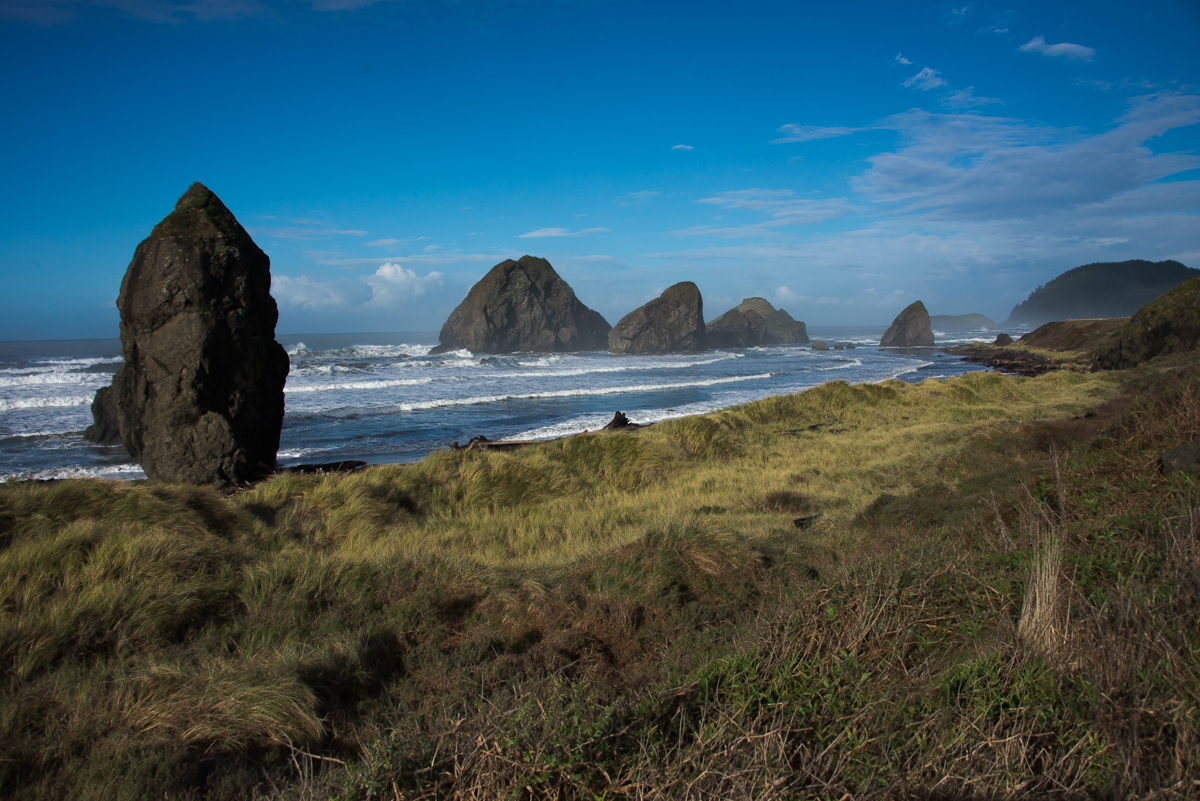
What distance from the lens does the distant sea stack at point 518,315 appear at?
9994 cm

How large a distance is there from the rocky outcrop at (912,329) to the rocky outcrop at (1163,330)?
7672cm

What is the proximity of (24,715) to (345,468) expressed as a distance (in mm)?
9461

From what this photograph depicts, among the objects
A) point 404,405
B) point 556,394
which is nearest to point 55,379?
point 404,405

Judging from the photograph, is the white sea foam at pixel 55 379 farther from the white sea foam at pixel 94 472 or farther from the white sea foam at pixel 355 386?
the white sea foam at pixel 94 472

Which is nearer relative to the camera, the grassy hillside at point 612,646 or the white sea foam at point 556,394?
the grassy hillside at point 612,646

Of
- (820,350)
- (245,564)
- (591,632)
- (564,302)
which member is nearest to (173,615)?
(245,564)

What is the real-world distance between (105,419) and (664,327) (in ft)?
279

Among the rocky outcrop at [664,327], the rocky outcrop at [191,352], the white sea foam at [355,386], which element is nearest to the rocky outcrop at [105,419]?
the rocky outcrop at [191,352]

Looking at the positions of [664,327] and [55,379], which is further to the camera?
[664,327]

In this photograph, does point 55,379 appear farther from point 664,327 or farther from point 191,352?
point 664,327

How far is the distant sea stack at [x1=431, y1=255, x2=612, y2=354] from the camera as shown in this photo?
99.9m

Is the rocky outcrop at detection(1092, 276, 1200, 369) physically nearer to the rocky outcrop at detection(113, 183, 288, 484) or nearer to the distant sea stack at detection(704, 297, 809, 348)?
the rocky outcrop at detection(113, 183, 288, 484)

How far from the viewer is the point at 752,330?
120 meters

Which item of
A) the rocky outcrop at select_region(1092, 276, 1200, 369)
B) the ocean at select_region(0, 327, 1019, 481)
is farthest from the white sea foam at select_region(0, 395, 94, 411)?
the rocky outcrop at select_region(1092, 276, 1200, 369)
